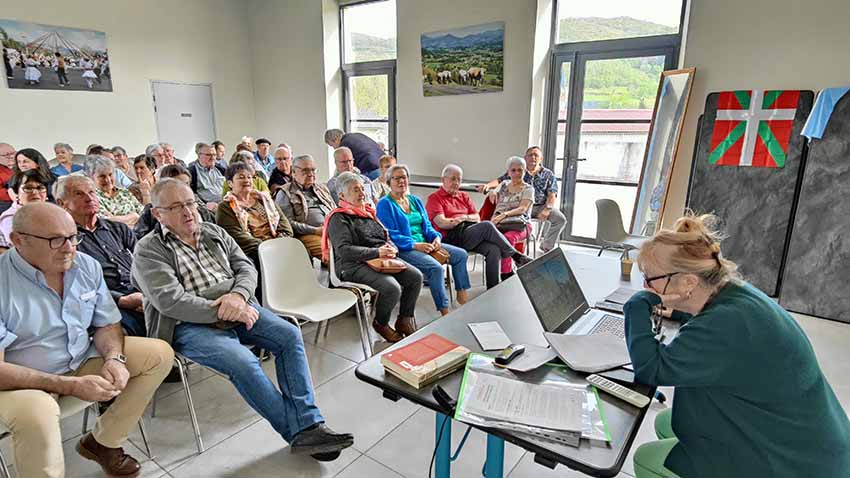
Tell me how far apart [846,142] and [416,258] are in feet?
10.5

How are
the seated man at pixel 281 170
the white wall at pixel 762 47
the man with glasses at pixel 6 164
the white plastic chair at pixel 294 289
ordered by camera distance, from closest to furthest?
the white plastic chair at pixel 294 289, the white wall at pixel 762 47, the man with glasses at pixel 6 164, the seated man at pixel 281 170

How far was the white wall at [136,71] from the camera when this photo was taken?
5.82 meters

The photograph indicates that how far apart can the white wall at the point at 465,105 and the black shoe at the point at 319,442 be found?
14.5 feet

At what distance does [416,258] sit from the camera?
3408 mm

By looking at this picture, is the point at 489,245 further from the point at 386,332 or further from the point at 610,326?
the point at 610,326

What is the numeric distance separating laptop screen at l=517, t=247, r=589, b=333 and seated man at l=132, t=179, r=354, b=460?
1.02m

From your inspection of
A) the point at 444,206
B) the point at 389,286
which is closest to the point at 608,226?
the point at 444,206

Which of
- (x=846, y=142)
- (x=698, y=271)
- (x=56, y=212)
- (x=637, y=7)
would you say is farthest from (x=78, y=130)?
(x=846, y=142)

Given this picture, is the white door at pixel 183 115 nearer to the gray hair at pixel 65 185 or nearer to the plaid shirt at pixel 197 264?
the gray hair at pixel 65 185

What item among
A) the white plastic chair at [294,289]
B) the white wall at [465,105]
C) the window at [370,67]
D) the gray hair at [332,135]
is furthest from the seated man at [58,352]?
the window at [370,67]

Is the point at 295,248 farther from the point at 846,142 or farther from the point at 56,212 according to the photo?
the point at 846,142

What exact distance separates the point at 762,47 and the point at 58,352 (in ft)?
17.2

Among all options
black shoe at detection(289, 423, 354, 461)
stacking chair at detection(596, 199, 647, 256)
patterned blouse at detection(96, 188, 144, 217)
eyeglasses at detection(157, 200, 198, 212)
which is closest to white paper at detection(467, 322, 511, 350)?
black shoe at detection(289, 423, 354, 461)

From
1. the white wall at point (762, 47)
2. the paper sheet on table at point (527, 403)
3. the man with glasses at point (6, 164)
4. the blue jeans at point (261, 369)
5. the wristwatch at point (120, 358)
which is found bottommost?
the blue jeans at point (261, 369)
